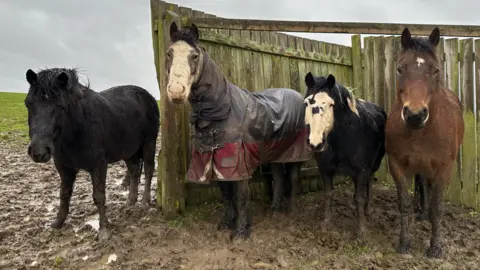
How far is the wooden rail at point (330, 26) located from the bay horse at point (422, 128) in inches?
32.5

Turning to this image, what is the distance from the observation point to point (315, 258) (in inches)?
159

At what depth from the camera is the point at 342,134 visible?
15.5 ft

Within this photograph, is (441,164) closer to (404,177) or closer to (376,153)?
(404,177)

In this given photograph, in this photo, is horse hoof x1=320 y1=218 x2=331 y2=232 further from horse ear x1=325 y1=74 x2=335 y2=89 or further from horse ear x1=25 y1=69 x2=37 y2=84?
horse ear x1=25 y1=69 x2=37 y2=84

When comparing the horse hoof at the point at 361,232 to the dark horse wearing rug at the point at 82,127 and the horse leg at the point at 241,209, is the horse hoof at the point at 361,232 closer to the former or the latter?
the horse leg at the point at 241,209

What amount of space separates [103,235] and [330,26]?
139 inches

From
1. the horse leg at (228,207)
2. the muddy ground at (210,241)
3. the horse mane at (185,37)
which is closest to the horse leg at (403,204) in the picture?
the muddy ground at (210,241)

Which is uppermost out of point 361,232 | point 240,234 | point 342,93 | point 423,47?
point 423,47

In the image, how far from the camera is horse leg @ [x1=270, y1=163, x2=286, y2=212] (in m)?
5.48

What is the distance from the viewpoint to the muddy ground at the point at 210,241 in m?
3.91

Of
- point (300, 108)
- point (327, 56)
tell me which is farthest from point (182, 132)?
point (327, 56)

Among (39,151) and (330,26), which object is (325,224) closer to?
(330,26)

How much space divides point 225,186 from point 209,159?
58 cm

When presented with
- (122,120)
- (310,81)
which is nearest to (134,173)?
(122,120)
